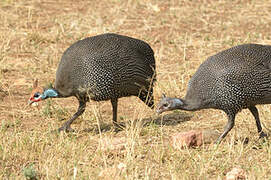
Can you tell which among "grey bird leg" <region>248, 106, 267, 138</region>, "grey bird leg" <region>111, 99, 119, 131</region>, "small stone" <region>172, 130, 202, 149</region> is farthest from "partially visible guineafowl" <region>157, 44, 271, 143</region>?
"grey bird leg" <region>111, 99, 119, 131</region>

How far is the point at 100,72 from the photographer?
565cm

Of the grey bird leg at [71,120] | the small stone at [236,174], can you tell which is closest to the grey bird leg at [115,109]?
the grey bird leg at [71,120]

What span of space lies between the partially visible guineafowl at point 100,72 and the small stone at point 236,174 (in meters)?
1.74

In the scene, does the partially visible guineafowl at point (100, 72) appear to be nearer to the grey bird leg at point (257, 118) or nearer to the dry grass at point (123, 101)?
the dry grass at point (123, 101)

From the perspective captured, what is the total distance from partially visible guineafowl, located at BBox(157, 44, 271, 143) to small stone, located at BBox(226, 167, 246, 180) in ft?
2.91

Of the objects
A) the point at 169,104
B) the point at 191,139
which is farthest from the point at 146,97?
the point at 191,139

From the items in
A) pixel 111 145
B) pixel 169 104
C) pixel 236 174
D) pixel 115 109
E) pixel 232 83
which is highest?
pixel 232 83

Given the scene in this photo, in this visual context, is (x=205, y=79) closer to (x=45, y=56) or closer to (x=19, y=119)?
(x=19, y=119)

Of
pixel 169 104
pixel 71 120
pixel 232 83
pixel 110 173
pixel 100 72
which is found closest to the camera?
pixel 110 173

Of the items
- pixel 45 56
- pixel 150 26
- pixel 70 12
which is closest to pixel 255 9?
pixel 150 26

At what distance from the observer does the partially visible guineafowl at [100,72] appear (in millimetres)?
5684

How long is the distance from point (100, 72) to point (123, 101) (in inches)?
52.9

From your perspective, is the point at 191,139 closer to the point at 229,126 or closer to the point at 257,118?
the point at 229,126

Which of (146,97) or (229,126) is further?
(146,97)
